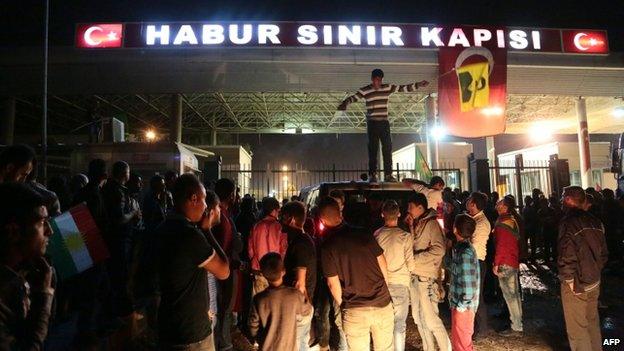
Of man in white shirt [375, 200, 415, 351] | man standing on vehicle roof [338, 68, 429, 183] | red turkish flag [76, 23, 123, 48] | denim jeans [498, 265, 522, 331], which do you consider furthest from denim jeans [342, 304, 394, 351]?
red turkish flag [76, 23, 123, 48]

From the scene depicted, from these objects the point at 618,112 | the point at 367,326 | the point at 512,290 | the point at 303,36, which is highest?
the point at 303,36

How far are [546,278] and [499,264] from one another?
15.5ft

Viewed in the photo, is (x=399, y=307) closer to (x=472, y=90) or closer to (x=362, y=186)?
(x=362, y=186)

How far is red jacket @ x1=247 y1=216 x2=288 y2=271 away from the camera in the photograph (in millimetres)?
4438

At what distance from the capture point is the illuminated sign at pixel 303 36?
479 inches

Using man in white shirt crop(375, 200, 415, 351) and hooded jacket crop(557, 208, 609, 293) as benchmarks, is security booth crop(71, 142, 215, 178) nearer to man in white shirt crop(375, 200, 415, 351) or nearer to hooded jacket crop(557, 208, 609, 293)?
man in white shirt crop(375, 200, 415, 351)

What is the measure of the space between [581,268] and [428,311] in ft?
5.42

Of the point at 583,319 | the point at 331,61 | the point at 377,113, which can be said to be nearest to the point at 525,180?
the point at 331,61

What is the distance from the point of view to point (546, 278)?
9273 mm

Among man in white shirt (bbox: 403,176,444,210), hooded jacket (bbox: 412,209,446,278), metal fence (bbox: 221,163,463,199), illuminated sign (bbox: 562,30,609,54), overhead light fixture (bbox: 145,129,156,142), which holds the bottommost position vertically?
hooded jacket (bbox: 412,209,446,278)

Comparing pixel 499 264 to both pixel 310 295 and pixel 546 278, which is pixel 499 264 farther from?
pixel 546 278

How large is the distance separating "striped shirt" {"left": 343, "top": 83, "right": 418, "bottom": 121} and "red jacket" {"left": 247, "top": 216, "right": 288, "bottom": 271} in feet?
12.6

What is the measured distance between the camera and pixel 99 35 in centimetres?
1230

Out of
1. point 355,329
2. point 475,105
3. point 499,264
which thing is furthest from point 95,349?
point 475,105
